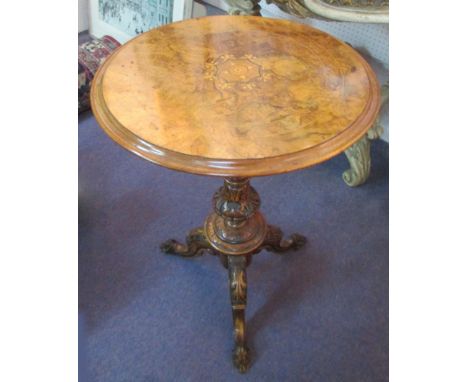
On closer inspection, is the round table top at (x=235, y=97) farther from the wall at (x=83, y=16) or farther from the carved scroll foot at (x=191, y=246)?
the wall at (x=83, y=16)

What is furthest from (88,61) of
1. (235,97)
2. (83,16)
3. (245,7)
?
(235,97)

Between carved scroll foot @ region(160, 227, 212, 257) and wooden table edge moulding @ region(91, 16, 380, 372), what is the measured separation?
154 millimetres

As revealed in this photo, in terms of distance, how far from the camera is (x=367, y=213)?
172 centimetres

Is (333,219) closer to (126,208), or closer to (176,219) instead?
(176,219)

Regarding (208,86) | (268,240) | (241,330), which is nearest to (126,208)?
(268,240)

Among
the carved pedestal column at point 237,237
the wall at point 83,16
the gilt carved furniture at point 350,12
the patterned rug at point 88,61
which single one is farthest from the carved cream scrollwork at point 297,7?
the wall at point 83,16

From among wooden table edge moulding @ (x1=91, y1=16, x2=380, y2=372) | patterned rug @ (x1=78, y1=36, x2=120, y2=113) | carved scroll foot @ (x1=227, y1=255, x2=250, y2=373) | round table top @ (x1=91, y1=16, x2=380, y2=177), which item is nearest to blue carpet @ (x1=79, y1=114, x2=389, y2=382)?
carved scroll foot @ (x1=227, y1=255, x2=250, y2=373)

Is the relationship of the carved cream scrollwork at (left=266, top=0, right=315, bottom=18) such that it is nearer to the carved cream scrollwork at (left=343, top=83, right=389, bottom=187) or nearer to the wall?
the carved cream scrollwork at (left=343, top=83, right=389, bottom=187)

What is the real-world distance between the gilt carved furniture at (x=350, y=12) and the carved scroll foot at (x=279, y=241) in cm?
40

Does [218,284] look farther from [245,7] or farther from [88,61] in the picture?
[88,61]

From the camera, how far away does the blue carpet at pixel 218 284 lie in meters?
1.28

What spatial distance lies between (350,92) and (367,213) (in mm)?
846

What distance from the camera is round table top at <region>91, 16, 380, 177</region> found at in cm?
83

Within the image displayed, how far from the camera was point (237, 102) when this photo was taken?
947 mm
